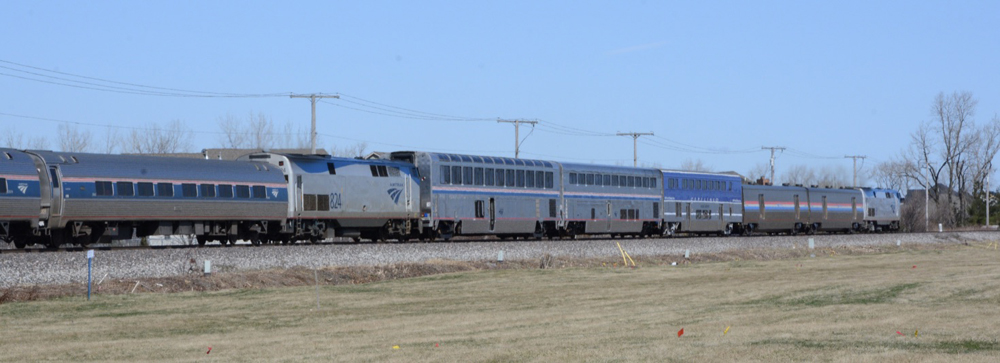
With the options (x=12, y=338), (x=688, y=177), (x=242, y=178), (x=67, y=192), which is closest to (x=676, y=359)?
(x=12, y=338)

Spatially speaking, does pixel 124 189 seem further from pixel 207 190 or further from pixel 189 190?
pixel 207 190

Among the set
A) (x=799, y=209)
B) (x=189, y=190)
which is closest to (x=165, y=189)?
(x=189, y=190)

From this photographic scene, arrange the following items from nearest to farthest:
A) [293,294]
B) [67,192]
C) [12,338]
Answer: [12,338], [293,294], [67,192]

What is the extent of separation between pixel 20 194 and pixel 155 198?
169 inches

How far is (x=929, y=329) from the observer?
1795 centimetres

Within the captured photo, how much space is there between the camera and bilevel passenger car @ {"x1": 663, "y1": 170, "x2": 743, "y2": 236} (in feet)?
191

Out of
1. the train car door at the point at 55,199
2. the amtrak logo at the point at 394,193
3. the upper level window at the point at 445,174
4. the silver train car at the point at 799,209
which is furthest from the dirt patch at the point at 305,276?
the silver train car at the point at 799,209

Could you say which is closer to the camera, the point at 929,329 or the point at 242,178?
the point at 929,329

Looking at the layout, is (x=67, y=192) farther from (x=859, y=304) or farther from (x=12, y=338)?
(x=859, y=304)

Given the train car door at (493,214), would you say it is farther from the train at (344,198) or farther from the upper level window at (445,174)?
the upper level window at (445,174)

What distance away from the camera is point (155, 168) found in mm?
33375

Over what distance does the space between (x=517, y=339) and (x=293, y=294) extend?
10564 mm

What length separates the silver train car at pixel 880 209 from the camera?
79625 millimetres

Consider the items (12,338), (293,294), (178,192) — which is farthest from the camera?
(178,192)
